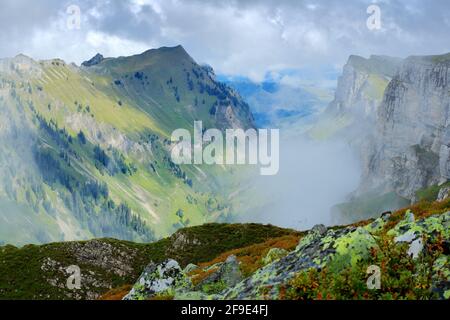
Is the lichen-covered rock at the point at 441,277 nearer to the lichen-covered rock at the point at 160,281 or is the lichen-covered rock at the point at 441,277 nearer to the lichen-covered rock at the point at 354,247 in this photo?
the lichen-covered rock at the point at 354,247

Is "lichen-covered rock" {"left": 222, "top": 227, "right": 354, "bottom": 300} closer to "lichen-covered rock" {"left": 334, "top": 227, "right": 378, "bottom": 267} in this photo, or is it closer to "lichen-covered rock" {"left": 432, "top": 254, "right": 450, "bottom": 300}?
"lichen-covered rock" {"left": 334, "top": 227, "right": 378, "bottom": 267}

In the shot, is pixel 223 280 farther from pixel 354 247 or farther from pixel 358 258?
pixel 358 258

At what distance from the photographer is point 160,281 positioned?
96.4 feet

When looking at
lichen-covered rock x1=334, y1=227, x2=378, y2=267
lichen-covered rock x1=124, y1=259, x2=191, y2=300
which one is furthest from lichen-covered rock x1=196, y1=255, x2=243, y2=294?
lichen-covered rock x1=334, y1=227, x2=378, y2=267

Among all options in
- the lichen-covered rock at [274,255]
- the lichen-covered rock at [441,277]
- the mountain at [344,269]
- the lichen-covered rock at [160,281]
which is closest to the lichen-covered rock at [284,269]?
the mountain at [344,269]

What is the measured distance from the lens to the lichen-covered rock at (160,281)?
29.0m

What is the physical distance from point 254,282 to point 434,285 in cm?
681

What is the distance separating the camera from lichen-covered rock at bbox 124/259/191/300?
1140 inches

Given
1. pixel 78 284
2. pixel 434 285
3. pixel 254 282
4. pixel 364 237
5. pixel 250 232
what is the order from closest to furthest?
pixel 434 285
pixel 364 237
pixel 254 282
pixel 78 284
pixel 250 232

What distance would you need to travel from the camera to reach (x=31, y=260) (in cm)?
8194

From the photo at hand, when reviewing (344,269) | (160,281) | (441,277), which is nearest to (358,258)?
(344,269)
